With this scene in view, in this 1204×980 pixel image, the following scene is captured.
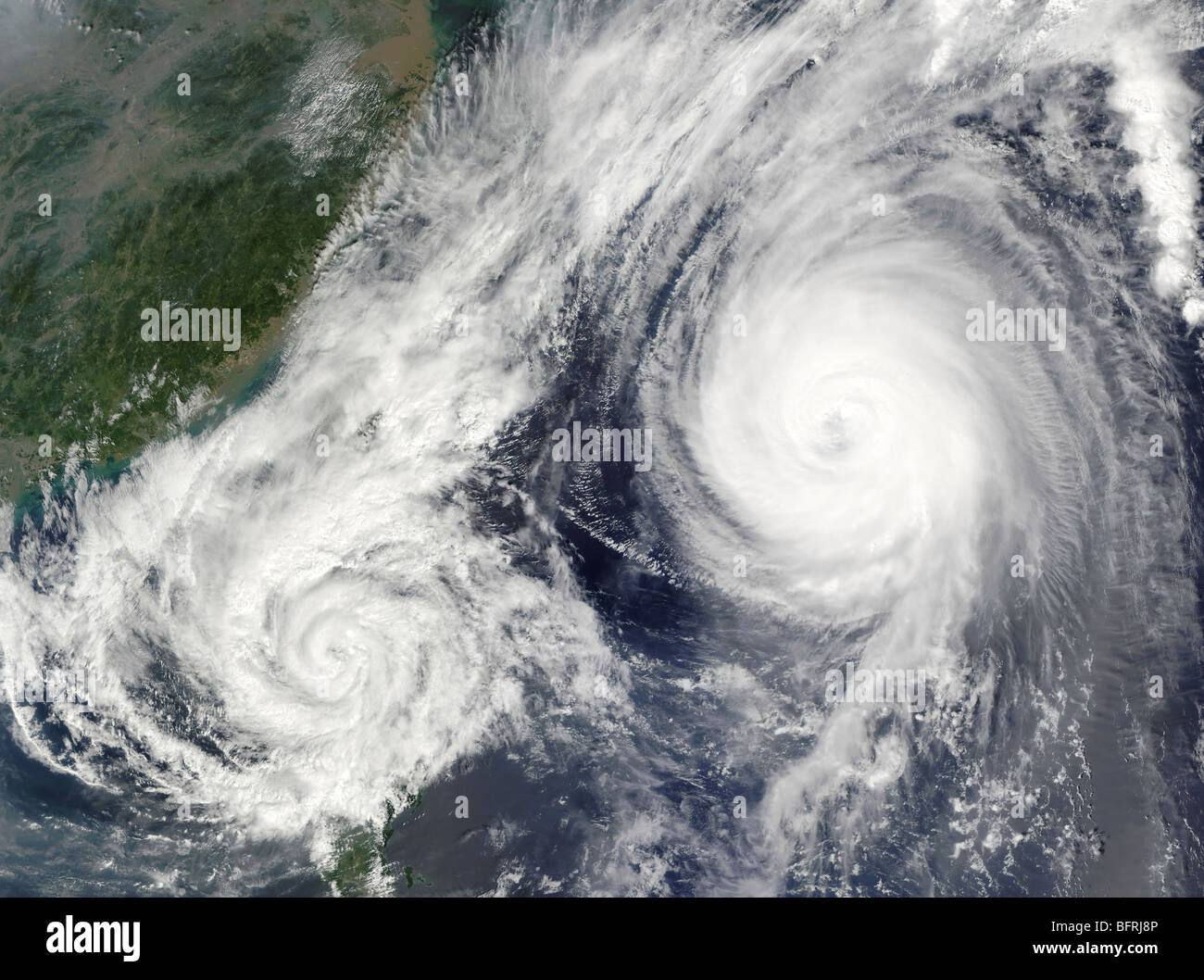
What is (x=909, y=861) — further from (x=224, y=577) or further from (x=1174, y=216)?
(x=224, y=577)

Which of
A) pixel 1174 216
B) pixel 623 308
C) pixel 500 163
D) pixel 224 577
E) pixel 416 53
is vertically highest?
pixel 416 53

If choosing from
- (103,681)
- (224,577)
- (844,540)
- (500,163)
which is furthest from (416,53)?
(103,681)

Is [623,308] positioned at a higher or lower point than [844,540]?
higher

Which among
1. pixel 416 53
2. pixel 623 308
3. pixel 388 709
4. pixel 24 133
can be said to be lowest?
pixel 388 709
